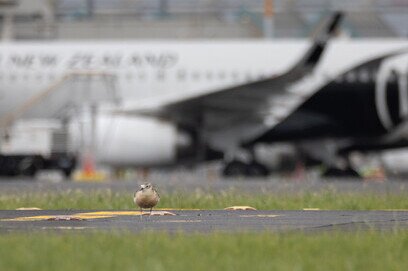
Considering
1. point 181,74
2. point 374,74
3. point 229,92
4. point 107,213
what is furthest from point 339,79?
point 107,213

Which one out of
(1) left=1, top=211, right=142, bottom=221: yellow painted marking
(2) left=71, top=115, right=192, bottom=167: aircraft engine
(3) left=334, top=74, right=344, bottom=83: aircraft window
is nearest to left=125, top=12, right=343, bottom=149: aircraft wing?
(2) left=71, top=115, right=192, bottom=167: aircraft engine

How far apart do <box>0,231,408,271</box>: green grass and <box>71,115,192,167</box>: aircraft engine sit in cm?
1996

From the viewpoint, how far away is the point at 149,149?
2847 cm

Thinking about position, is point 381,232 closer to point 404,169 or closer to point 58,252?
point 58,252

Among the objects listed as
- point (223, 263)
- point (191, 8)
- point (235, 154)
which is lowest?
point (223, 263)

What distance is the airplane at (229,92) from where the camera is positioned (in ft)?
97.8

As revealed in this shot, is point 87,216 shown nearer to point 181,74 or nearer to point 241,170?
point 241,170

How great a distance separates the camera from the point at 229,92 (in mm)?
29578

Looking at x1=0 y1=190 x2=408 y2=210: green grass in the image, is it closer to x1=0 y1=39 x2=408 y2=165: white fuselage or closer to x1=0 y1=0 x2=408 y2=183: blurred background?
x1=0 y1=39 x2=408 y2=165: white fuselage

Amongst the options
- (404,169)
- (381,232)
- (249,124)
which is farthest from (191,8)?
(381,232)

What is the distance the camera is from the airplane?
1173 inches

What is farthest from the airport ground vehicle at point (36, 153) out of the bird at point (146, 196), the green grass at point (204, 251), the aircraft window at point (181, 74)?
the green grass at point (204, 251)

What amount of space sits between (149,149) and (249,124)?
10.5 ft

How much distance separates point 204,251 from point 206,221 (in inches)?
132
